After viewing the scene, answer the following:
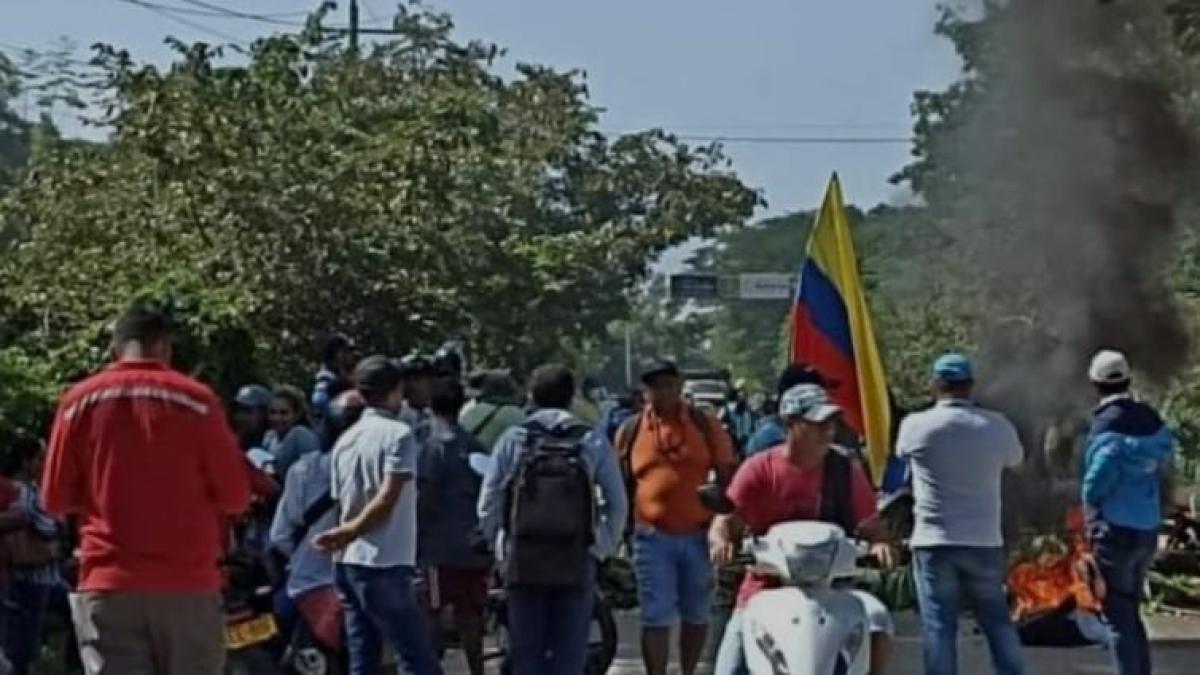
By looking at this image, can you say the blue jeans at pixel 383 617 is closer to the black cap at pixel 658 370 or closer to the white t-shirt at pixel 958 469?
the black cap at pixel 658 370

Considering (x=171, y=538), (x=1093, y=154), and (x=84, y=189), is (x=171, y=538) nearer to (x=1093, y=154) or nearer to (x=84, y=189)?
(x=84, y=189)

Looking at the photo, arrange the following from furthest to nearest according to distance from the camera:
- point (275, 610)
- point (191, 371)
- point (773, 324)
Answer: point (773, 324) → point (191, 371) → point (275, 610)

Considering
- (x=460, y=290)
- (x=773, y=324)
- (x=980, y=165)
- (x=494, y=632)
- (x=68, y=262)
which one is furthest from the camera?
(x=773, y=324)

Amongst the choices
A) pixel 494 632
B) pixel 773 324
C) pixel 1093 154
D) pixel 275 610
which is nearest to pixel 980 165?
pixel 1093 154

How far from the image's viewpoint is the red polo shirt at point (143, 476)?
8.59 m

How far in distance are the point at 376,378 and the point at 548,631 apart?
4.06 ft

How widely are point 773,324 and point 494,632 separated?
80216mm

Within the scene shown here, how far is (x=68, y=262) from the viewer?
75.5 ft

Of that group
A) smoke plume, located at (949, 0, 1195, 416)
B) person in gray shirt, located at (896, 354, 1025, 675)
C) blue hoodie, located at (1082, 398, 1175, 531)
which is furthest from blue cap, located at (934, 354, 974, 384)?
smoke plume, located at (949, 0, 1195, 416)

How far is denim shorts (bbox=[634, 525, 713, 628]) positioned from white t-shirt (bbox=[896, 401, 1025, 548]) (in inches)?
56.7

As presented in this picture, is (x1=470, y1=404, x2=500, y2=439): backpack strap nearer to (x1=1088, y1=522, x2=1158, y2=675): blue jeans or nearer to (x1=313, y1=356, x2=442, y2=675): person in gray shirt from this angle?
(x1=313, y1=356, x2=442, y2=675): person in gray shirt

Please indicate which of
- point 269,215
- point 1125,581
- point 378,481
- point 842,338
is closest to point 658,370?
point 378,481

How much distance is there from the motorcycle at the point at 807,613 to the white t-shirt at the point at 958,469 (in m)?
2.50

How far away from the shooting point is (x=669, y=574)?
12328 millimetres
